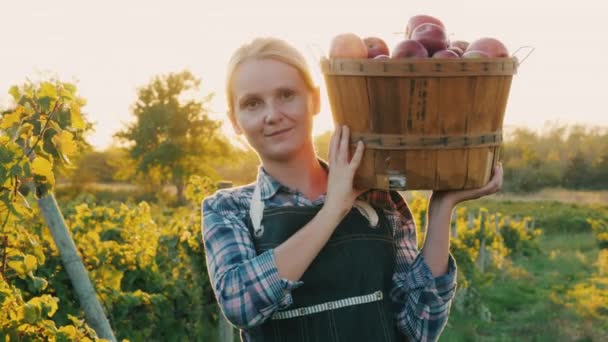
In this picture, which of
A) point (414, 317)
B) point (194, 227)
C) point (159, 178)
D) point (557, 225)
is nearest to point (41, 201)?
point (414, 317)

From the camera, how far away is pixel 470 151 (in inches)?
73.4

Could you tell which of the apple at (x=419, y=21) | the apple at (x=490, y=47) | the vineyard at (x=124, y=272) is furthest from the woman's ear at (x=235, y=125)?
the vineyard at (x=124, y=272)

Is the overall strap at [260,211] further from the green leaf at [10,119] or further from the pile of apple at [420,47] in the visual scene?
the green leaf at [10,119]

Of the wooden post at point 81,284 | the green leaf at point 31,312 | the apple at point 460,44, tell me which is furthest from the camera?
the wooden post at point 81,284

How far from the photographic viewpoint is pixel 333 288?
76.1 inches

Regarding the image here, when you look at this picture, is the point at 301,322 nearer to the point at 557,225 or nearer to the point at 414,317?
the point at 414,317

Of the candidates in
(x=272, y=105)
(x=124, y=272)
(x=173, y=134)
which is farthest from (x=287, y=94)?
(x=173, y=134)

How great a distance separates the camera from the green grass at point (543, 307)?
8609 millimetres

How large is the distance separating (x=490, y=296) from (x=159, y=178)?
112 ft

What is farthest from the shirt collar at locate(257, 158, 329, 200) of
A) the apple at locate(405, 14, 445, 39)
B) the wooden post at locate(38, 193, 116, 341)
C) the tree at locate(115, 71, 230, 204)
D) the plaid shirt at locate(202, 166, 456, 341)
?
the tree at locate(115, 71, 230, 204)

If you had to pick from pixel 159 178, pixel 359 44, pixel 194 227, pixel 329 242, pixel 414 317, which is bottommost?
pixel 159 178

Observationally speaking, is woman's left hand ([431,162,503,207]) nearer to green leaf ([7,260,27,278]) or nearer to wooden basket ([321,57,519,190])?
wooden basket ([321,57,519,190])

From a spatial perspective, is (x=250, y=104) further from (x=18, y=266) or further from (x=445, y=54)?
(x=18, y=266)

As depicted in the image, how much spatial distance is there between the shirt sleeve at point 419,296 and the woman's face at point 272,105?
479mm
